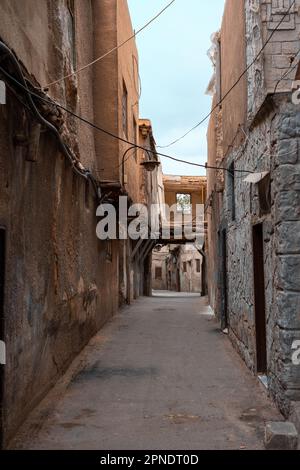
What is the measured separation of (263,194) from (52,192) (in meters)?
2.59

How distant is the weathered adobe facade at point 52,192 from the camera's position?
454cm

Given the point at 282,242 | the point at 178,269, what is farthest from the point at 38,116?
the point at 178,269

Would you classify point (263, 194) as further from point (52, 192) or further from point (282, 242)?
point (52, 192)

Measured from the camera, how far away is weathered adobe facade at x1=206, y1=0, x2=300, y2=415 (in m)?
4.96

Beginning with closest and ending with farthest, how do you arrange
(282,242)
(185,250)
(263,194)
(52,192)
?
1. (282,242)
2. (263,194)
3. (52,192)
4. (185,250)

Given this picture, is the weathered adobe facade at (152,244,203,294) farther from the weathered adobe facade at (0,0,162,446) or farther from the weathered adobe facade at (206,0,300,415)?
the weathered adobe facade at (206,0,300,415)

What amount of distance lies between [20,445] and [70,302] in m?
3.32

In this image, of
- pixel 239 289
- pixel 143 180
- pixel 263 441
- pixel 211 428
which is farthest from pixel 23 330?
pixel 143 180

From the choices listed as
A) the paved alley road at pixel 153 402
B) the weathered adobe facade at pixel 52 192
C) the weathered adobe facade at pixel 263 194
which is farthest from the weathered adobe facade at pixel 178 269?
the paved alley road at pixel 153 402

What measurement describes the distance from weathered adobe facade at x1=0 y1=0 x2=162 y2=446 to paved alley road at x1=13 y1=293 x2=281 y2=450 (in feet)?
1.07

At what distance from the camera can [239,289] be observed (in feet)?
27.3

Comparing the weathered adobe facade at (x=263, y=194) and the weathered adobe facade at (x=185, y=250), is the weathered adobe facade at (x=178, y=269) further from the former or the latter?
the weathered adobe facade at (x=263, y=194)

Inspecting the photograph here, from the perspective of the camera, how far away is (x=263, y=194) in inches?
235

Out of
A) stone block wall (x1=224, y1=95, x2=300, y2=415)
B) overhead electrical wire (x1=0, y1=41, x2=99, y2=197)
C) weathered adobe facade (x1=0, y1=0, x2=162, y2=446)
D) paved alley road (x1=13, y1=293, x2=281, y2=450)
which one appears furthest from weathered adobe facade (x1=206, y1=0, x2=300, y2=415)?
weathered adobe facade (x1=0, y1=0, x2=162, y2=446)
